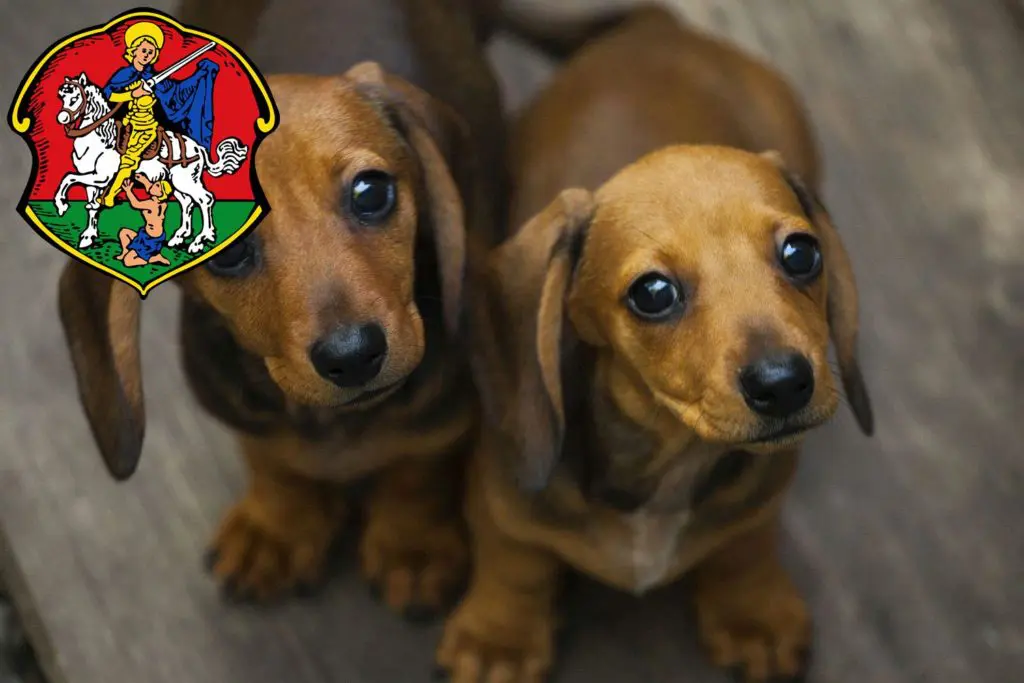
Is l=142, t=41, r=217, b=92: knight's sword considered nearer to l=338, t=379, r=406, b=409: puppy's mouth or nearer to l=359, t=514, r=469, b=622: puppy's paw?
l=338, t=379, r=406, b=409: puppy's mouth

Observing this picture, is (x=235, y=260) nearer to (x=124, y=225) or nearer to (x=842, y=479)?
(x=124, y=225)

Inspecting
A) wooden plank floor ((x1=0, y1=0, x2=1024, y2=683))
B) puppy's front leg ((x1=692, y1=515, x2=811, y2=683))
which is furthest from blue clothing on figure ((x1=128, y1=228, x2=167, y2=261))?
puppy's front leg ((x1=692, y1=515, x2=811, y2=683))

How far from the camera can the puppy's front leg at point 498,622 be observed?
2.33 m

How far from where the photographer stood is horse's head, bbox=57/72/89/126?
1.61 meters

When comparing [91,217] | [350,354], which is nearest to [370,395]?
[350,354]

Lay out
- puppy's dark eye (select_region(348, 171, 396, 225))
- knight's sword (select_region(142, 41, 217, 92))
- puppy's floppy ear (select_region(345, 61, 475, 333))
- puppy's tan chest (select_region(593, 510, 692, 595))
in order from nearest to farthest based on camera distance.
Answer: knight's sword (select_region(142, 41, 217, 92)), puppy's dark eye (select_region(348, 171, 396, 225)), puppy's floppy ear (select_region(345, 61, 475, 333)), puppy's tan chest (select_region(593, 510, 692, 595))

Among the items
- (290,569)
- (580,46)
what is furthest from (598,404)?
(580,46)

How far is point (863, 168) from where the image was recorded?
3.01 metres

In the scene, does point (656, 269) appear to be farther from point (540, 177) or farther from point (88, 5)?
point (88, 5)

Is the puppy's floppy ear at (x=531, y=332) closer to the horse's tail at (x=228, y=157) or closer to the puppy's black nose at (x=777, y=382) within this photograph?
the puppy's black nose at (x=777, y=382)

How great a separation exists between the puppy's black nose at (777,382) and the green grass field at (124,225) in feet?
2.52

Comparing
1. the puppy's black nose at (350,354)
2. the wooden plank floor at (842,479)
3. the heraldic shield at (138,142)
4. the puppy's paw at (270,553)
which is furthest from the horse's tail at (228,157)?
the wooden plank floor at (842,479)

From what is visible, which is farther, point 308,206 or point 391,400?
point 391,400

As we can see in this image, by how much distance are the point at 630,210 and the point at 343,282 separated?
466 mm
